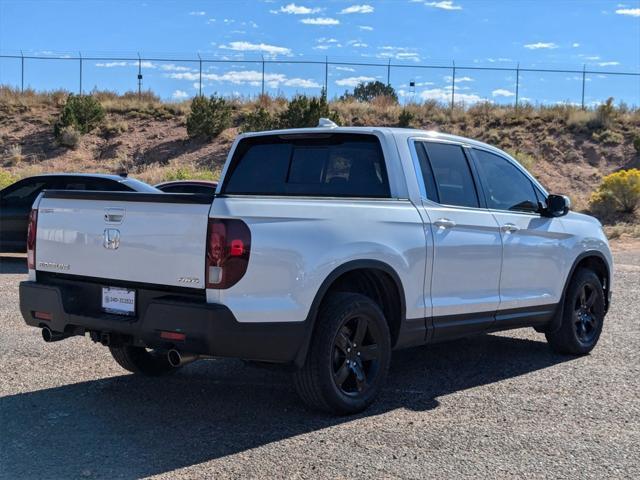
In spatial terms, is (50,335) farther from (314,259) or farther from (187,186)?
(187,186)

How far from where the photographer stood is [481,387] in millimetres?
6461

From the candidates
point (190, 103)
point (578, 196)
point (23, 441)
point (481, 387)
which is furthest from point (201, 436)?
point (190, 103)

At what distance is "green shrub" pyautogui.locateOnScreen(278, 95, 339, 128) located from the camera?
3291 cm

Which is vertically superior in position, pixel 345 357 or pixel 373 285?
pixel 373 285

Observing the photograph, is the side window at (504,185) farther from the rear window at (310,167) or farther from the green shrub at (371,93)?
the green shrub at (371,93)

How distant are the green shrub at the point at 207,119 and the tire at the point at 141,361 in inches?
1151

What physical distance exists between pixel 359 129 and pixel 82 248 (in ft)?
7.50

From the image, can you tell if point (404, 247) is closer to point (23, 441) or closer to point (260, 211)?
point (260, 211)

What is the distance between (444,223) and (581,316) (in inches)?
101

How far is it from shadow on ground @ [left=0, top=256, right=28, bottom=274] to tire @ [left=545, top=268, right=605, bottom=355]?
8823 mm

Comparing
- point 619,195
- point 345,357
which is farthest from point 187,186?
point 619,195

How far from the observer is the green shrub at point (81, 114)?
36.3 meters

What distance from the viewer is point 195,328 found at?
15.7ft

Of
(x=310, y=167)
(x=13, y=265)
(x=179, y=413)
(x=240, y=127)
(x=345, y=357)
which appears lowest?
(x=13, y=265)
